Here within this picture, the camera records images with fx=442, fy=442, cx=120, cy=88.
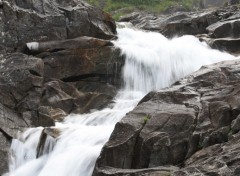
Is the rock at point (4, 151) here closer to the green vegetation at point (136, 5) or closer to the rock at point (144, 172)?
the rock at point (144, 172)

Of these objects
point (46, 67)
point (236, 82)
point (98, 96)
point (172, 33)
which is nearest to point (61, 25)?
point (46, 67)

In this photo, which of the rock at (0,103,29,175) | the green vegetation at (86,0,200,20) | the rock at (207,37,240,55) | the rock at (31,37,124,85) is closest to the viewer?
the rock at (0,103,29,175)

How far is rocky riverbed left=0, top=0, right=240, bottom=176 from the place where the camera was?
391 inches

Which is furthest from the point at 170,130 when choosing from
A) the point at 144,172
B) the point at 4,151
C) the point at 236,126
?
the point at 4,151

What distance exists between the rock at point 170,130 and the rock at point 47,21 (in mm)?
8724

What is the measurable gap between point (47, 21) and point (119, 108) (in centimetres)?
553

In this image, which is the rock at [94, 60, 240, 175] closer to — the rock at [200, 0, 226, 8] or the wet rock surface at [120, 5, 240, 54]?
the wet rock surface at [120, 5, 240, 54]

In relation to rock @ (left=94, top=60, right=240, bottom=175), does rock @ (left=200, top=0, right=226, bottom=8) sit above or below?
above

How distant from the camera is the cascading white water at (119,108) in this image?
11.8 metres

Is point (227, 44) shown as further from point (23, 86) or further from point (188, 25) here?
point (23, 86)

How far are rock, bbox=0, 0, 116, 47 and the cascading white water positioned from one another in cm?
183

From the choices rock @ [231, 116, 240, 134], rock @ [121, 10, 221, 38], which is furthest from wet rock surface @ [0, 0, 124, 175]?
rock @ [231, 116, 240, 134]

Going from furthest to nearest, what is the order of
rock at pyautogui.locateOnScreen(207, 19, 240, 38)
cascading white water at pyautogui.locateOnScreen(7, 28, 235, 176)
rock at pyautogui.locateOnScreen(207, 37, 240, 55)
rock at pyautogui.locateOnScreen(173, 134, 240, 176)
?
rock at pyautogui.locateOnScreen(207, 19, 240, 38) → rock at pyautogui.locateOnScreen(207, 37, 240, 55) → cascading white water at pyautogui.locateOnScreen(7, 28, 235, 176) → rock at pyautogui.locateOnScreen(173, 134, 240, 176)

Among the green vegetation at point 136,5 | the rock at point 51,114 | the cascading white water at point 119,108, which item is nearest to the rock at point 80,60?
the cascading white water at point 119,108
